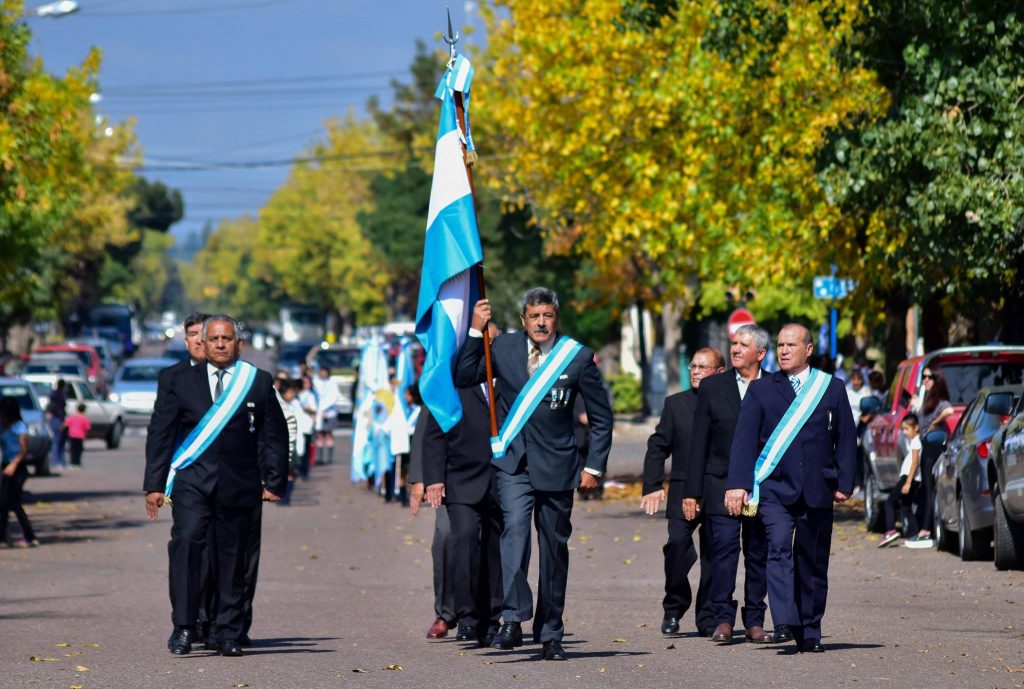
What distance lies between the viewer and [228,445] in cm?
1083

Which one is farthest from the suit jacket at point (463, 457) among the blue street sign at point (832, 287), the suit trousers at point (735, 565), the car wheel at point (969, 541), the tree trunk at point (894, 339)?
the tree trunk at point (894, 339)

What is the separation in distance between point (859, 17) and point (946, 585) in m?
8.25

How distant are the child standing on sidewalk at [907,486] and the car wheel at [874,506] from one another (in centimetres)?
81

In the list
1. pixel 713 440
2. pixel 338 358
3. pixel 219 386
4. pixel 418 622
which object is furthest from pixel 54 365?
pixel 713 440

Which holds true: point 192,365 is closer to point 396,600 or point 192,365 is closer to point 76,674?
point 76,674

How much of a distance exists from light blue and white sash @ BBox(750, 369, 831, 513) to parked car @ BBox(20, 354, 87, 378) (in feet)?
129

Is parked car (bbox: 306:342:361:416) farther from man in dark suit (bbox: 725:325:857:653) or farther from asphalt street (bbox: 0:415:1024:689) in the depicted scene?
man in dark suit (bbox: 725:325:857:653)

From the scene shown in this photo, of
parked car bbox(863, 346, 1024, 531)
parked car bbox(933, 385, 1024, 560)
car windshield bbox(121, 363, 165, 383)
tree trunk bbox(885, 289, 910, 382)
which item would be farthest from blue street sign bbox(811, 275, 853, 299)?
car windshield bbox(121, 363, 165, 383)

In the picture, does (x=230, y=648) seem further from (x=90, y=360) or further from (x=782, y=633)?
(x=90, y=360)

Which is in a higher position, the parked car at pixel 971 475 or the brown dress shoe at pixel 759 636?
the parked car at pixel 971 475

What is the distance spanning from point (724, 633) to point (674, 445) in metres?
1.27

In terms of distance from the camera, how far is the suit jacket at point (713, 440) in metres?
11.3

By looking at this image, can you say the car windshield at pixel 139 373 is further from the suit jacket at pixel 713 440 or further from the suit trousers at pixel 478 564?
the suit jacket at pixel 713 440

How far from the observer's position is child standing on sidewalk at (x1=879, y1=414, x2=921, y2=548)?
19141 mm
